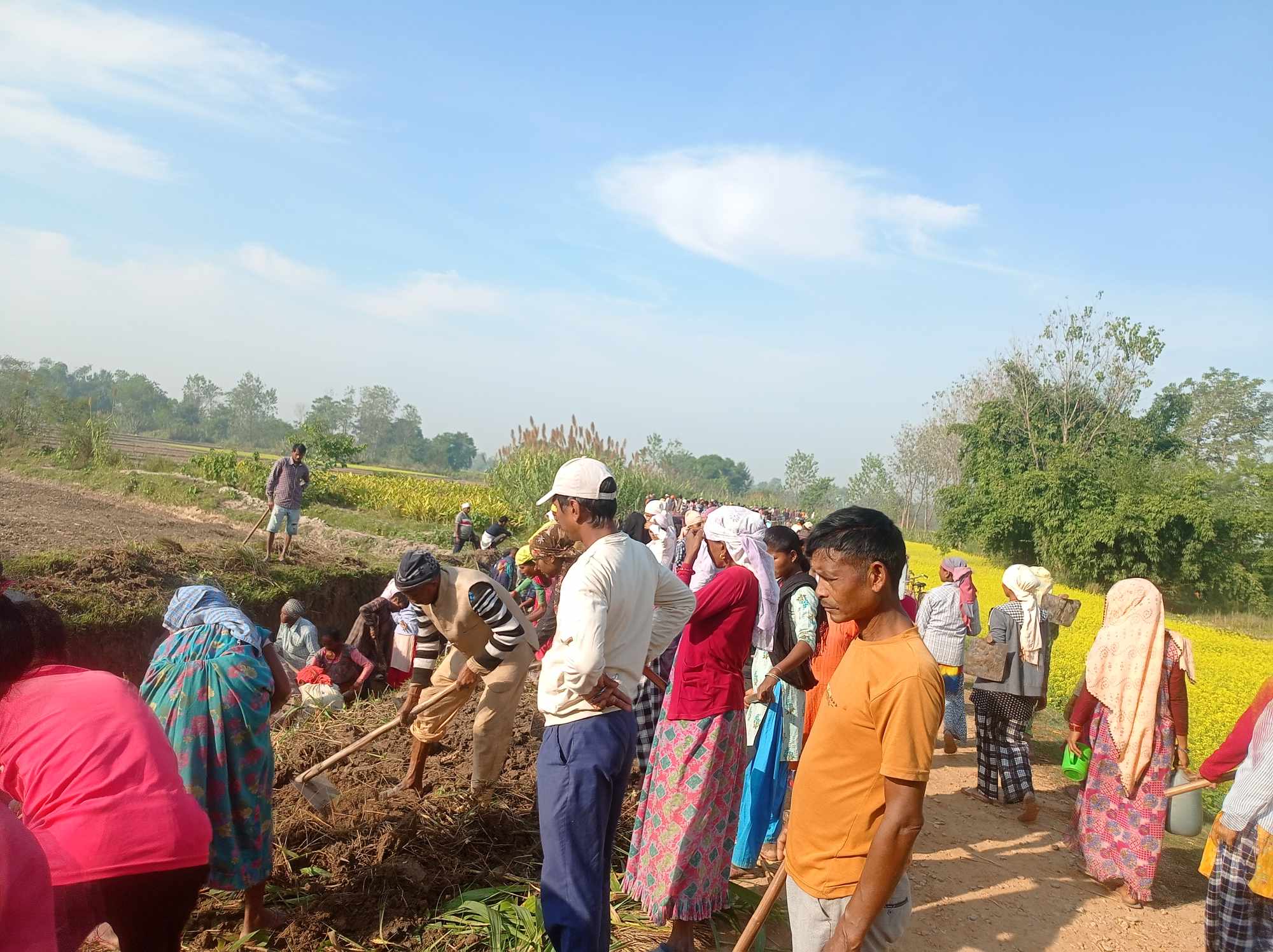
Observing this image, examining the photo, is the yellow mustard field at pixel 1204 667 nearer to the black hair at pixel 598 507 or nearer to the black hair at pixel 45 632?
the black hair at pixel 598 507

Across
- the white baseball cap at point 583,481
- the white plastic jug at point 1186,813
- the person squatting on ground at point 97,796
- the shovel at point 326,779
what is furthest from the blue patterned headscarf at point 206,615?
the white plastic jug at point 1186,813

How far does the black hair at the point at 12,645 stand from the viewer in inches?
74.5

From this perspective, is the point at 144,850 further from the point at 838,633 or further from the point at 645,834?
the point at 838,633

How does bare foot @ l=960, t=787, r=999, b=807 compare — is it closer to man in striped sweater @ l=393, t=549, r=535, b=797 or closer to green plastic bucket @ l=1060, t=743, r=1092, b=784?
green plastic bucket @ l=1060, t=743, r=1092, b=784

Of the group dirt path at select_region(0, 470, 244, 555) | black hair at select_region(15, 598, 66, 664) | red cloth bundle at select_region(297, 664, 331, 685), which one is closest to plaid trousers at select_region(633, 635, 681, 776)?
black hair at select_region(15, 598, 66, 664)

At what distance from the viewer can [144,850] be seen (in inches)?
Answer: 81.6

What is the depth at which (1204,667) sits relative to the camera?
11.6m

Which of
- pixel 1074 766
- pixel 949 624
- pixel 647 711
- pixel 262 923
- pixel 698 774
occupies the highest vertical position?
pixel 949 624

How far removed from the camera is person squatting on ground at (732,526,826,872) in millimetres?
4086

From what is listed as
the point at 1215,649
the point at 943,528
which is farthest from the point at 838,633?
the point at 943,528

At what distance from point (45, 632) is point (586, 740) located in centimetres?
157

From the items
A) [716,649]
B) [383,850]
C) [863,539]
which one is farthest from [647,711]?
[863,539]

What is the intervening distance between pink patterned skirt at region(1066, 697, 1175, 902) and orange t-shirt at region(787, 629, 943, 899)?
10.9 ft

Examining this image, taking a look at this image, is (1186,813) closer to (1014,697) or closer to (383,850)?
(1014,697)
